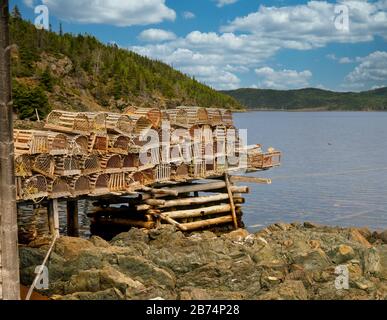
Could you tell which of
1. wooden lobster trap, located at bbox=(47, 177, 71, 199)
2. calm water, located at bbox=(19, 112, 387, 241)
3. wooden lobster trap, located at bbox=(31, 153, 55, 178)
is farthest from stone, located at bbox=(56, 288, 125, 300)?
calm water, located at bbox=(19, 112, 387, 241)

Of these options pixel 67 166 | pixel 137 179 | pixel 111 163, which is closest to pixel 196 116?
pixel 137 179

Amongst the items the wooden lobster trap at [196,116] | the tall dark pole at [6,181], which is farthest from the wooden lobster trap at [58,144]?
the tall dark pole at [6,181]

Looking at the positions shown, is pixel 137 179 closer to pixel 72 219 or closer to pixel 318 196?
pixel 72 219

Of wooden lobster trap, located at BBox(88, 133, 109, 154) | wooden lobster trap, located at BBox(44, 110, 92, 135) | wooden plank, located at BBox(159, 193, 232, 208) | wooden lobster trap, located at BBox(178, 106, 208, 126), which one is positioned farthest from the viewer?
wooden lobster trap, located at BBox(178, 106, 208, 126)

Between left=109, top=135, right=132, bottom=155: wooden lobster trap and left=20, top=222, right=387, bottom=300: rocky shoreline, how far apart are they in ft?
16.1

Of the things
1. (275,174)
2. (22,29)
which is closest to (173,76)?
(22,29)

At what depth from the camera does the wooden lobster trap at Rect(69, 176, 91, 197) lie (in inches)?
800

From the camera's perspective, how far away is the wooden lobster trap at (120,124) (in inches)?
872

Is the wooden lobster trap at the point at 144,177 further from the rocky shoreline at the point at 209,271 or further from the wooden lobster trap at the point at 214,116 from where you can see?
the rocky shoreline at the point at 209,271

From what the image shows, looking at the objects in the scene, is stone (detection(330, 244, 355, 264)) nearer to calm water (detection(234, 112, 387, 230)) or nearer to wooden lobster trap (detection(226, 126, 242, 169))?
wooden lobster trap (detection(226, 126, 242, 169))

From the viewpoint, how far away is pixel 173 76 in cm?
16762

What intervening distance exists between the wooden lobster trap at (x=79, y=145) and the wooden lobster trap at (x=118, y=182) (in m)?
1.76

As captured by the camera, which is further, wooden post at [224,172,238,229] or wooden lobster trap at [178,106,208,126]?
wooden post at [224,172,238,229]

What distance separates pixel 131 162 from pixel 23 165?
5.14 meters
